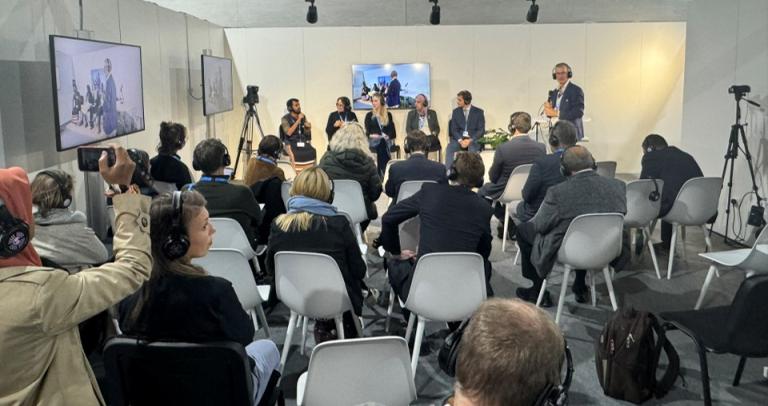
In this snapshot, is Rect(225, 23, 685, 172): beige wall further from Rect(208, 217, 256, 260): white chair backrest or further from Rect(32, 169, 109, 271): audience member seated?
Rect(32, 169, 109, 271): audience member seated

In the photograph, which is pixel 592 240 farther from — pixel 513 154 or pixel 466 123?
pixel 466 123

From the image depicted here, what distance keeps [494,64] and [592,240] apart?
7029mm

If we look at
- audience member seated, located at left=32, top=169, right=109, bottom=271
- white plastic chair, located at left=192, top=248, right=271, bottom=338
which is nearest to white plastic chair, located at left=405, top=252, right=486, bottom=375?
white plastic chair, located at left=192, top=248, right=271, bottom=338

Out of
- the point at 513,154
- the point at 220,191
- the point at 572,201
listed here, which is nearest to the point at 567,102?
the point at 513,154

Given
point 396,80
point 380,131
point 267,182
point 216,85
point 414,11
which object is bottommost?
point 267,182

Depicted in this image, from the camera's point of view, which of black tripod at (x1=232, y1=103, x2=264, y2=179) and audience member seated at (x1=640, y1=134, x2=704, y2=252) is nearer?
audience member seated at (x1=640, y1=134, x2=704, y2=252)

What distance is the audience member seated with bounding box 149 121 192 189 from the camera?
5.43m

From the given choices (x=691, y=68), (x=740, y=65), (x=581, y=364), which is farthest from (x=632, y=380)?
(x=691, y=68)

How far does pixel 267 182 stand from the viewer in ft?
17.2

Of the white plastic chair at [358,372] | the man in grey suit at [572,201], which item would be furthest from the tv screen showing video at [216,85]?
the white plastic chair at [358,372]

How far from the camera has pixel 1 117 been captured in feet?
14.0

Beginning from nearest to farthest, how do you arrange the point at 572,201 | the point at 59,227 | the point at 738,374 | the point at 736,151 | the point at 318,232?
1. the point at 59,227
2. the point at 318,232
3. the point at 738,374
4. the point at 572,201
5. the point at 736,151

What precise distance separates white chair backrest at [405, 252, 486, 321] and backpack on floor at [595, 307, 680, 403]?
733 mm

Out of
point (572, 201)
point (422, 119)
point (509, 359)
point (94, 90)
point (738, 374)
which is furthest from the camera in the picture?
Result: point (422, 119)
